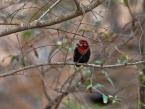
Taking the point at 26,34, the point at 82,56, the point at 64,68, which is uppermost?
the point at 26,34

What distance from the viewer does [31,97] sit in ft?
23.1

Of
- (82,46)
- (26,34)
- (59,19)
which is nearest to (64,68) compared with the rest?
(82,46)

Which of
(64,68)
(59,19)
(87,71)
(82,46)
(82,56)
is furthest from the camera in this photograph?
(64,68)

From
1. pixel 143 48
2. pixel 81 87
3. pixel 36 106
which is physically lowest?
pixel 36 106

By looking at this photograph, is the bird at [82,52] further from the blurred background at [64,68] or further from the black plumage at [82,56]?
the blurred background at [64,68]

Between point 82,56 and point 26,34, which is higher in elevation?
point 26,34

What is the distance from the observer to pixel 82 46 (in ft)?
13.1

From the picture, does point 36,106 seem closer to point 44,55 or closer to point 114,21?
point 44,55

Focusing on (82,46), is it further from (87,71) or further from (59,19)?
(59,19)

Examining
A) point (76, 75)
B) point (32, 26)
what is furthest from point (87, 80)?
point (32, 26)

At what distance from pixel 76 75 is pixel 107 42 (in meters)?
0.47

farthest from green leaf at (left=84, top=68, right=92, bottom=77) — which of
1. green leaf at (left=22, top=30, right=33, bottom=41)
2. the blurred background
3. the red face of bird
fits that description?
green leaf at (left=22, top=30, right=33, bottom=41)

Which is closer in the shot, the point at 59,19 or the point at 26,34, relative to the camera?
the point at 59,19

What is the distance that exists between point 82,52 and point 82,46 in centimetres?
6
